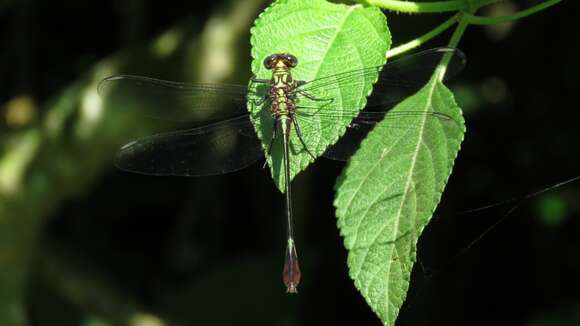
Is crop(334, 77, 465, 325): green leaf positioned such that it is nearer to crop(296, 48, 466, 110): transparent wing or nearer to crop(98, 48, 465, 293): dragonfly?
crop(98, 48, 465, 293): dragonfly

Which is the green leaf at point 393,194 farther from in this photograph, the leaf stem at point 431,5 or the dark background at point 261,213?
the dark background at point 261,213

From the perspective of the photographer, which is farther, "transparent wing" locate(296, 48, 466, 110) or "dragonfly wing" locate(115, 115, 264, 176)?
"dragonfly wing" locate(115, 115, 264, 176)

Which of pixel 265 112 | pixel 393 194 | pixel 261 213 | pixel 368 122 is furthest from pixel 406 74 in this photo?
pixel 261 213

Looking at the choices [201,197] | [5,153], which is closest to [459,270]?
[201,197]

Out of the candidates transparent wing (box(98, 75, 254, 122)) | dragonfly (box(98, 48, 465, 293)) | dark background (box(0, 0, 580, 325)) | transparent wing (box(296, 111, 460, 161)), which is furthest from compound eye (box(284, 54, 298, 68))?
dark background (box(0, 0, 580, 325))

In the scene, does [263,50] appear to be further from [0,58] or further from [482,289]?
[0,58]

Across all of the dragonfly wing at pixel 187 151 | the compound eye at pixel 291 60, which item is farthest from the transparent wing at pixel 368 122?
the dragonfly wing at pixel 187 151

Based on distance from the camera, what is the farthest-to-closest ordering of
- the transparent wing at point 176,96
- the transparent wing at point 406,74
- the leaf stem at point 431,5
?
the transparent wing at point 176,96 → the transparent wing at point 406,74 → the leaf stem at point 431,5
